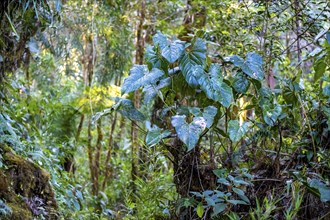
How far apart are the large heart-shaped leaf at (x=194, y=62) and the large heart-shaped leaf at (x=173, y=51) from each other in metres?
0.03

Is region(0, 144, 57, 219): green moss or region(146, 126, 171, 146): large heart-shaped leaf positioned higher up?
region(146, 126, 171, 146): large heart-shaped leaf

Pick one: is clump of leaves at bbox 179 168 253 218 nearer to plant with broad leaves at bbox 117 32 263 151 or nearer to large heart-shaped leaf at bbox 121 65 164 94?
plant with broad leaves at bbox 117 32 263 151

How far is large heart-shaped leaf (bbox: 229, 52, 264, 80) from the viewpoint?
2121 mm

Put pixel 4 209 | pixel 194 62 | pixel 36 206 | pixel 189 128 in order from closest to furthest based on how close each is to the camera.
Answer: pixel 189 128
pixel 194 62
pixel 4 209
pixel 36 206

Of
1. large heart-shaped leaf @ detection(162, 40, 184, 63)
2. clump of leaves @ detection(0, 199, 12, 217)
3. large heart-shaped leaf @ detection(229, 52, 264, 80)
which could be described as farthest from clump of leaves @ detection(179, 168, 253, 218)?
clump of leaves @ detection(0, 199, 12, 217)

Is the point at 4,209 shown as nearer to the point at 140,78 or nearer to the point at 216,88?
the point at 140,78

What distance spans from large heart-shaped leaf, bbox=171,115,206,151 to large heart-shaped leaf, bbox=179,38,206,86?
182 millimetres

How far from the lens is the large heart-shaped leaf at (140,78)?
2043 mm

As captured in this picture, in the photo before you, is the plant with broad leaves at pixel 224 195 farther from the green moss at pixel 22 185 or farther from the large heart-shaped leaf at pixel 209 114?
the green moss at pixel 22 185

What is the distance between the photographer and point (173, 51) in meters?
2.07

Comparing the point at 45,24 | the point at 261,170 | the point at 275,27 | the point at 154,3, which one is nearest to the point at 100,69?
the point at 154,3

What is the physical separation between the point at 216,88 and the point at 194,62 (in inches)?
6.7

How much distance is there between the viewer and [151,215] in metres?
2.32

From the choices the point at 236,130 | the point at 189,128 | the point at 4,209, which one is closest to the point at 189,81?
the point at 189,128
